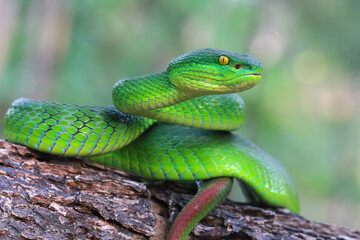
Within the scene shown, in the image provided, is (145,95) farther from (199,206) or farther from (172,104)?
(199,206)

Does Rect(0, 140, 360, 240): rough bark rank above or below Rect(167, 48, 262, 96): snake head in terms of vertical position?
below

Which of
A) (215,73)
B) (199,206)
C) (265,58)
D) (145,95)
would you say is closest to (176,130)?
(145,95)

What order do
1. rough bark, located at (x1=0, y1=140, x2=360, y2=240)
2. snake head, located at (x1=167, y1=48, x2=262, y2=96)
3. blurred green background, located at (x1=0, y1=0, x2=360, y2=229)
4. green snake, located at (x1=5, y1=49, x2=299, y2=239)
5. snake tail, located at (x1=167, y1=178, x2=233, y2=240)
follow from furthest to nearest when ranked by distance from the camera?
1. blurred green background, located at (x1=0, y1=0, x2=360, y2=229)
2. snake head, located at (x1=167, y1=48, x2=262, y2=96)
3. green snake, located at (x1=5, y1=49, x2=299, y2=239)
4. snake tail, located at (x1=167, y1=178, x2=233, y2=240)
5. rough bark, located at (x1=0, y1=140, x2=360, y2=240)

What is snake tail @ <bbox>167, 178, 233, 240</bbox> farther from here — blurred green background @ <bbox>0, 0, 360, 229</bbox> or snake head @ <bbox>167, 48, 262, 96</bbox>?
blurred green background @ <bbox>0, 0, 360, 229</bbox>

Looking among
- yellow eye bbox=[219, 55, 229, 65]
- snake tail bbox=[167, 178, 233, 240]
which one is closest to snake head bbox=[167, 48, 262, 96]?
yellow eye bbox=[219, 55, 229, 65]

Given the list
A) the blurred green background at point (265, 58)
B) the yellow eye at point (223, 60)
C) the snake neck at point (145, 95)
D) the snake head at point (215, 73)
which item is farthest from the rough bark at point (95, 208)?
the blurred green background at point (265, 58)

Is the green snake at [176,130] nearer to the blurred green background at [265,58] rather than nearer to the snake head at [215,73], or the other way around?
the snake head at [215,73]

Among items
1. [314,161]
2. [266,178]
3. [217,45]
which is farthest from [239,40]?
[266,178]
